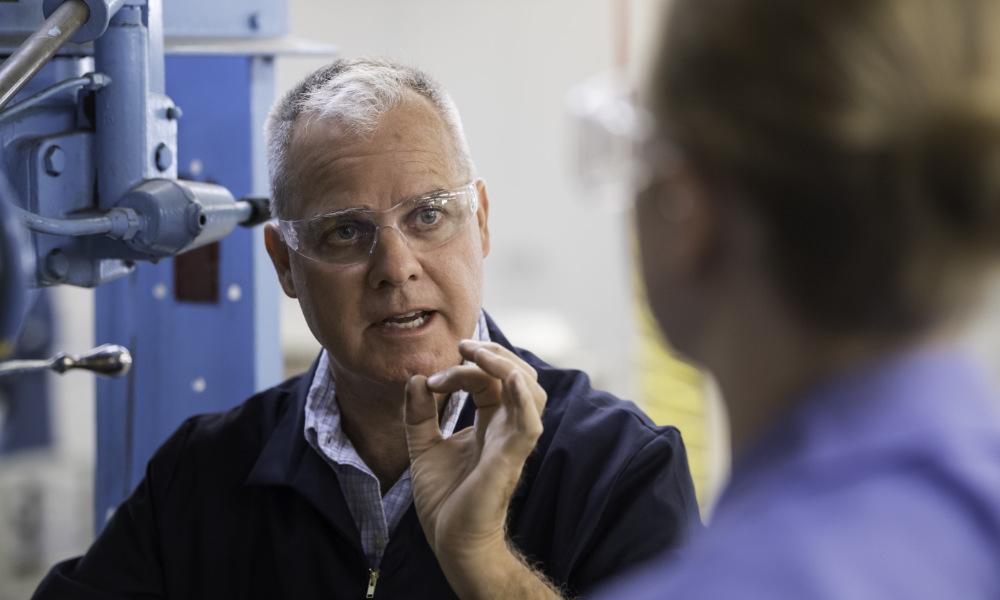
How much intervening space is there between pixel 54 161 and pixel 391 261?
0.42m

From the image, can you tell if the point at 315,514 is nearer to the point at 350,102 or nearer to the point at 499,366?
the point at 499,366

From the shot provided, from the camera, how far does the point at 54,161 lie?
1.35m

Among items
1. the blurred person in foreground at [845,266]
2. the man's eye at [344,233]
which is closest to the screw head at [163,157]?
the man's eye at [344,233]

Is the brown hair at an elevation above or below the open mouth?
above

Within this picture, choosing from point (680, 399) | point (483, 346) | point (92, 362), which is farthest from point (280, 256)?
point (680, 399)

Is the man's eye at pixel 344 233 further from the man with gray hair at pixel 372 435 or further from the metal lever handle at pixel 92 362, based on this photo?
the metal lever handle at pixel 92 362

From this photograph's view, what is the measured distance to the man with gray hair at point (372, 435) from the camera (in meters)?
1.41

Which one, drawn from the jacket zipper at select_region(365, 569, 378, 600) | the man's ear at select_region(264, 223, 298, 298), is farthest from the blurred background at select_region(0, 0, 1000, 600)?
the jacket zipper at select_region(365, 569, 378, 600)

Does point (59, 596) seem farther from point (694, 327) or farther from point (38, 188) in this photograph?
point (694, 327)

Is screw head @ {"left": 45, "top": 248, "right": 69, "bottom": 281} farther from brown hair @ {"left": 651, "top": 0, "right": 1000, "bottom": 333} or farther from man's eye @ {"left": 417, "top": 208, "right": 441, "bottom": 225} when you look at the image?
brown hair @ {"left": 651, "top": 0, "right": 1000, "bottom": 333}

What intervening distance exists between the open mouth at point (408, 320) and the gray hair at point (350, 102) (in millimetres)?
224

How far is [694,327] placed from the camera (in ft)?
2.43

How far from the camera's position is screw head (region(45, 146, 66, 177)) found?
52.9 inches

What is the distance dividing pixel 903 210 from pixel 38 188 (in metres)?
1.02
